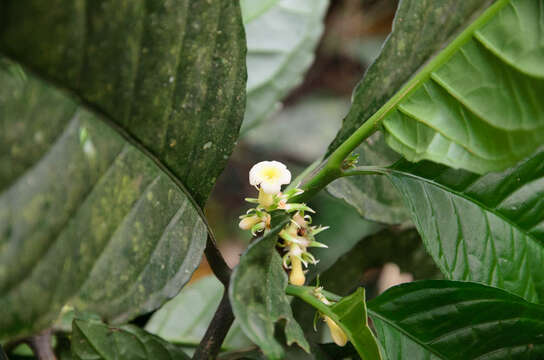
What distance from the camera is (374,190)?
0.69 meters

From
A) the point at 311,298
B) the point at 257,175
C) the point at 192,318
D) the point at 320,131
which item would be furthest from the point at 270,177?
the point at 320,131

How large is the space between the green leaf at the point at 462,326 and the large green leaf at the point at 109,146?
0.22 meters

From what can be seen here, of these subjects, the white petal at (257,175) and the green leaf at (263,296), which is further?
the white petal at (257,175)

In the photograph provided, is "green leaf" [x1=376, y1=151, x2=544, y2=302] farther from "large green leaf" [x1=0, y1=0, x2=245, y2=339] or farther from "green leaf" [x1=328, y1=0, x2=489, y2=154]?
"large green leaf" [x1=0, y1=0, x2=245, y2=339]

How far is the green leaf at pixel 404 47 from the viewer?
1.73 feet

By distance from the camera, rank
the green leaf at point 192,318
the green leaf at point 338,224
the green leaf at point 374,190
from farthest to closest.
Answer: the green leaf at point 338,224, the green leaf at point 192,318, the green leaf at point 374,190

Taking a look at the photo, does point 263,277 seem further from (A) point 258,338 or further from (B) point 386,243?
(B) point 386,243

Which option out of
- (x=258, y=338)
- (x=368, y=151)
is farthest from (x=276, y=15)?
(x=258, y=338)

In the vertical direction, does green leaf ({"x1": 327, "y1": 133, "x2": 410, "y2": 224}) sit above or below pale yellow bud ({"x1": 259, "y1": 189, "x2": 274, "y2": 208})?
above

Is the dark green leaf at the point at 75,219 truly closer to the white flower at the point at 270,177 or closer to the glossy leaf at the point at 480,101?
the white flower at the point at 270,177

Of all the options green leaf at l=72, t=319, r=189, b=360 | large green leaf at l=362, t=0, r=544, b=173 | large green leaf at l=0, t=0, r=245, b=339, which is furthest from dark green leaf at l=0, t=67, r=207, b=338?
large green leaf at l=362, t=0, r=544, b=173

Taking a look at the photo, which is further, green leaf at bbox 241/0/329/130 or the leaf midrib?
green leaf at bbox 241/0/329/130

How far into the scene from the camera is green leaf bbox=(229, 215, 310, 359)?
0.37 m

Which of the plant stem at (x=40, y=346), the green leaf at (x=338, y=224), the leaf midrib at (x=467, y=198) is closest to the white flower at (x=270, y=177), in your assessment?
the leaf midrib at (x=467, y=198)
